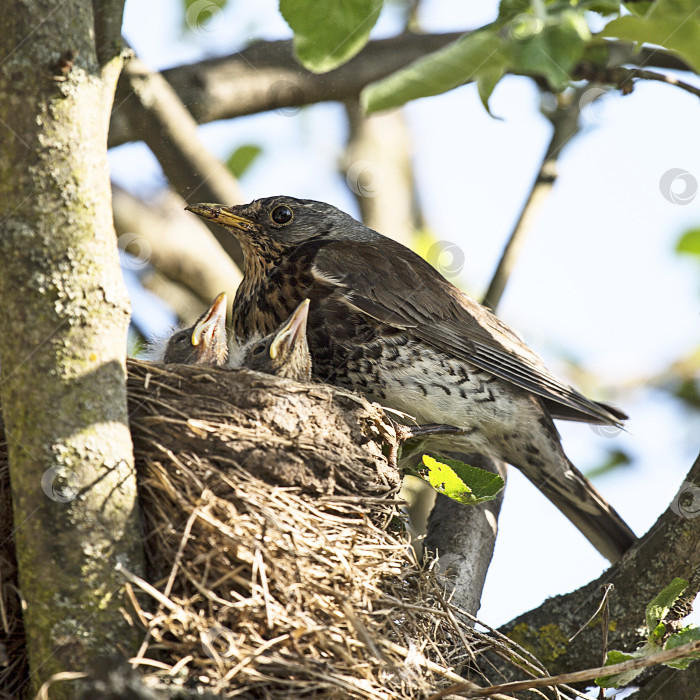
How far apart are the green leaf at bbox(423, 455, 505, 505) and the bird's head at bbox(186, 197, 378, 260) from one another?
1.96m

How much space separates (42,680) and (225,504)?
0.73 metres

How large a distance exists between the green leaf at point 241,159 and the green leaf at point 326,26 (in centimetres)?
358

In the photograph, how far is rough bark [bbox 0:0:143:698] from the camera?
2441mm

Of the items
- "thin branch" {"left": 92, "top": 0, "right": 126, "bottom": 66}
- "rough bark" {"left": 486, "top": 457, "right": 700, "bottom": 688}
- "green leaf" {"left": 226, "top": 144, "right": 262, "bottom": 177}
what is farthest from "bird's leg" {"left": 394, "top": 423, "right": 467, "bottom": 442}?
"green leaf" {"left": 226, "top": 144, "right": 262, "bottom": 177}

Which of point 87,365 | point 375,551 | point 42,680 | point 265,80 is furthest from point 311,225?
point 42,680

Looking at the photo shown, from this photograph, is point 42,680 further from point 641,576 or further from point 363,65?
point 363,65

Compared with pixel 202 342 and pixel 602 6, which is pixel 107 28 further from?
pixel 202 342

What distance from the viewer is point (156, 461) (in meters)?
2.88

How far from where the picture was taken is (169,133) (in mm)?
4676

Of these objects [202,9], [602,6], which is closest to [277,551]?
[602,6]

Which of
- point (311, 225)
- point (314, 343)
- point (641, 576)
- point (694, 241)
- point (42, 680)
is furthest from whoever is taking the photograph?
point (311, 225)

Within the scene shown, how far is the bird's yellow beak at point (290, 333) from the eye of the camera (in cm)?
396

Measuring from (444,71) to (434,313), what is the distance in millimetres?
1974
